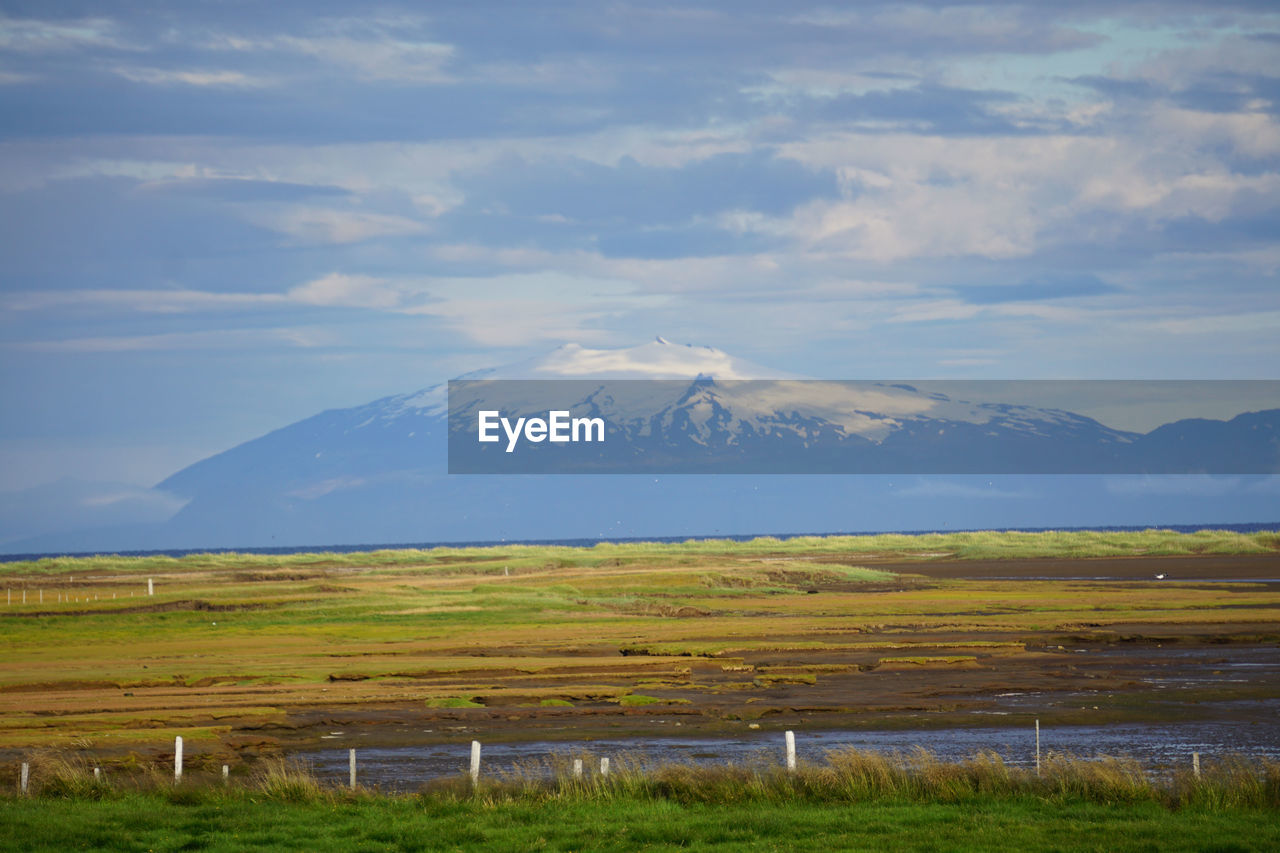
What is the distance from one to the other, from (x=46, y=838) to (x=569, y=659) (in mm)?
32285

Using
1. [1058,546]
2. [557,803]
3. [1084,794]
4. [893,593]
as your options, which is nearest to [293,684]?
[557,803]

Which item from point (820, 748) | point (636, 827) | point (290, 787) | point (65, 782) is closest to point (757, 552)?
point (820, 748)

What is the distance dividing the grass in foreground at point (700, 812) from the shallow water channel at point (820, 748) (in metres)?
3.97

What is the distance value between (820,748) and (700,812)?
9.75m

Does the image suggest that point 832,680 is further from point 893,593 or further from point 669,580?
point 669,580

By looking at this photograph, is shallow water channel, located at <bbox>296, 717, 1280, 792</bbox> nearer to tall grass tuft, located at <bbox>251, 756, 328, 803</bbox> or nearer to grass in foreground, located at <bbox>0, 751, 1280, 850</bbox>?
tall grass tuft, located at <bbox>251, 756, 328, 803</bbox>

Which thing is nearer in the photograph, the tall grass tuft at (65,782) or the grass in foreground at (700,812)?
the grass in foreground at (700,812)

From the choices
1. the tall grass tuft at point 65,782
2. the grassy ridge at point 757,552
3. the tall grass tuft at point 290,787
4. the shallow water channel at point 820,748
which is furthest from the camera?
the grassy ridge at point 757,552

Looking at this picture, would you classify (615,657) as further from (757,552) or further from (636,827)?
(757,552)

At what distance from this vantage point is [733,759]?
28.2 meters

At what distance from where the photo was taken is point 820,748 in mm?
29609

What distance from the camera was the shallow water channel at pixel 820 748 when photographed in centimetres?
2764

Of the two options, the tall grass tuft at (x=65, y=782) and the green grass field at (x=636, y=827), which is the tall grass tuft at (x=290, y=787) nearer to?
the green grass field at (x=636, y=827)

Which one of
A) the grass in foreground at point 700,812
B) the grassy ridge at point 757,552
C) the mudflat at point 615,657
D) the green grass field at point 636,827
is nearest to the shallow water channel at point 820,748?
the mudflat at point 615,657
